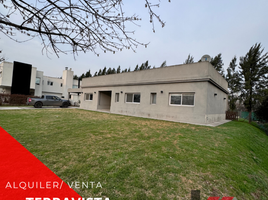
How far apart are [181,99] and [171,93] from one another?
1002mm

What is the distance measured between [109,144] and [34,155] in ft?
6.54

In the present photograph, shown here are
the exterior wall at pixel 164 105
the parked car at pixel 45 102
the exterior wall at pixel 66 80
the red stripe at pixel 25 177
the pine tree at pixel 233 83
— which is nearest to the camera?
the red stripe at pixel 25 177

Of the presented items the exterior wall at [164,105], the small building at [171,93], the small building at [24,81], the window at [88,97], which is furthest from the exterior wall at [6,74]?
the exterior wall at [164,105]

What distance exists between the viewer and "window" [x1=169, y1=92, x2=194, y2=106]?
10180mm

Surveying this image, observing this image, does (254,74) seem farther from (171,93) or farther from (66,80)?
(66,80)

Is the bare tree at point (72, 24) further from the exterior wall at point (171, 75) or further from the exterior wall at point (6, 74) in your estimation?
the exterior wall at point (6, 74)

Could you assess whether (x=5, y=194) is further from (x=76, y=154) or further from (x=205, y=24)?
(x=205, y=24)

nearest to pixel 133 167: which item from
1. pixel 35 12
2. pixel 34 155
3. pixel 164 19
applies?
pixel 34 155

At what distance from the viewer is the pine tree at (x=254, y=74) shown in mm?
23208

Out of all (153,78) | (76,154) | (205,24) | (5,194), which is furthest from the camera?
(153,78)

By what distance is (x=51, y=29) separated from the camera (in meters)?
2.63

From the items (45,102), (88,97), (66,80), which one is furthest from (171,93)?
(66,80)

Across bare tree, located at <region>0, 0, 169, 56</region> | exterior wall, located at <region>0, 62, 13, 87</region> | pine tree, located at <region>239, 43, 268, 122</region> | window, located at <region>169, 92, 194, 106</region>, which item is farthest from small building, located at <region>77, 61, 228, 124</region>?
exterior wall, located at <region>0, 62, 13, 87</region>

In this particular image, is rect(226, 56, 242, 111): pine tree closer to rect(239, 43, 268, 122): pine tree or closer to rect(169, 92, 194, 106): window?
rect(239, 43, 268, 122): pine tree
